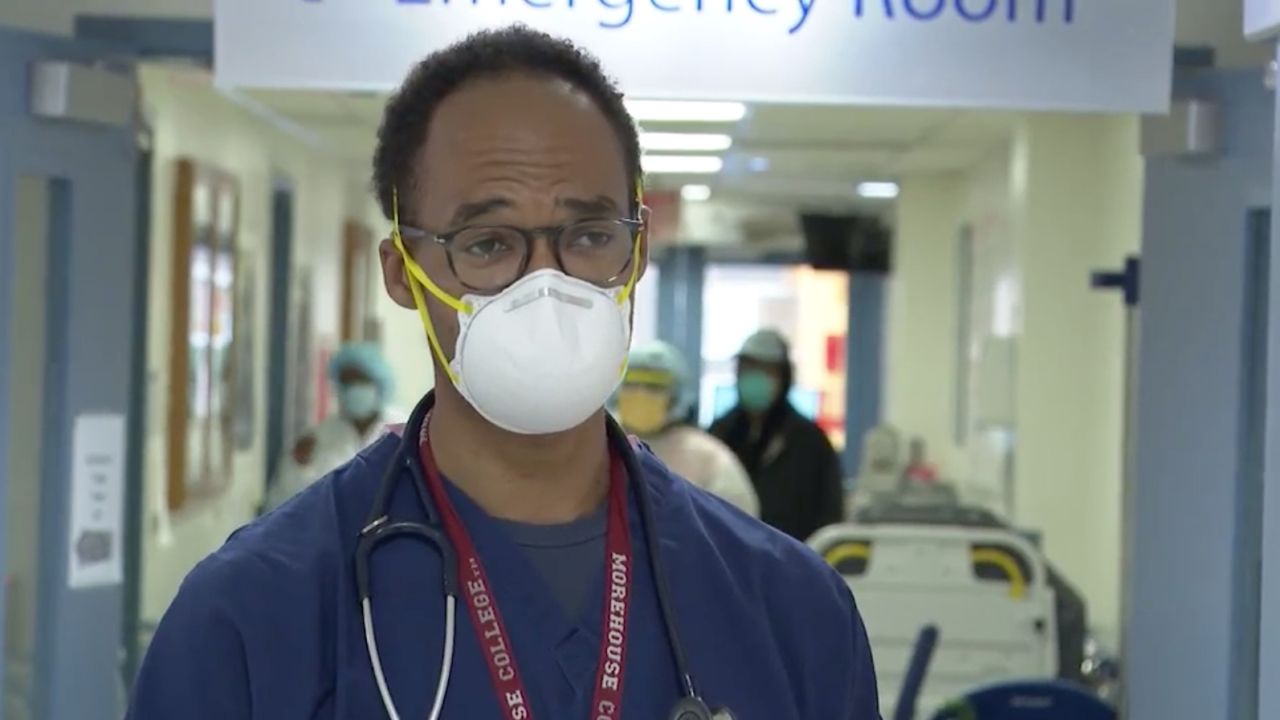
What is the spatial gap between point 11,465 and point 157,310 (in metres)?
2.38

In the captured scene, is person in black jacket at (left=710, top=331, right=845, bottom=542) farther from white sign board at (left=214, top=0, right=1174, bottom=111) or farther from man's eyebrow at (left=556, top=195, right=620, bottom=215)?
man's eyebrow at (left=556, top=195, right=620, bottom=215)

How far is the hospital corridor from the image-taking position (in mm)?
1272

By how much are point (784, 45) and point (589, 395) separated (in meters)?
1.29

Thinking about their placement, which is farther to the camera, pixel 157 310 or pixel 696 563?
pixel 157 310

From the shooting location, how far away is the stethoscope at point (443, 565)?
1233 mm

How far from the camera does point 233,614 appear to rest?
3.98ft

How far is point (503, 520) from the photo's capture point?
51.9 inches

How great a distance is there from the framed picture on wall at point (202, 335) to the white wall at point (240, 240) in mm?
43

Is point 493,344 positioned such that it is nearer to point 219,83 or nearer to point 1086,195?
point 219,83

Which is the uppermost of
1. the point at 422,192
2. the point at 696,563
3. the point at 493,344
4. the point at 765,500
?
the point at 422,192

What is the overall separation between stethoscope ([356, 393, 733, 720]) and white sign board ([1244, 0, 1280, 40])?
3.53 feet

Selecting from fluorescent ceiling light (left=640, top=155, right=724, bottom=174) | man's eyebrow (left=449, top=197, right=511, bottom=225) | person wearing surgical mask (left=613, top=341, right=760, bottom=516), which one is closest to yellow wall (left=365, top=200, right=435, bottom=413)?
fluorescent ceiling light (left=640, top=155, right=724, bottom=174)

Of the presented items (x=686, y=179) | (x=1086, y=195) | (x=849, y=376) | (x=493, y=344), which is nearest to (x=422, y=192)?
(x=493, y=344)

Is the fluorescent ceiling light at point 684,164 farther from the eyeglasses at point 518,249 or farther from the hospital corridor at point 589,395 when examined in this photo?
the eyeglasses at point 518,249
